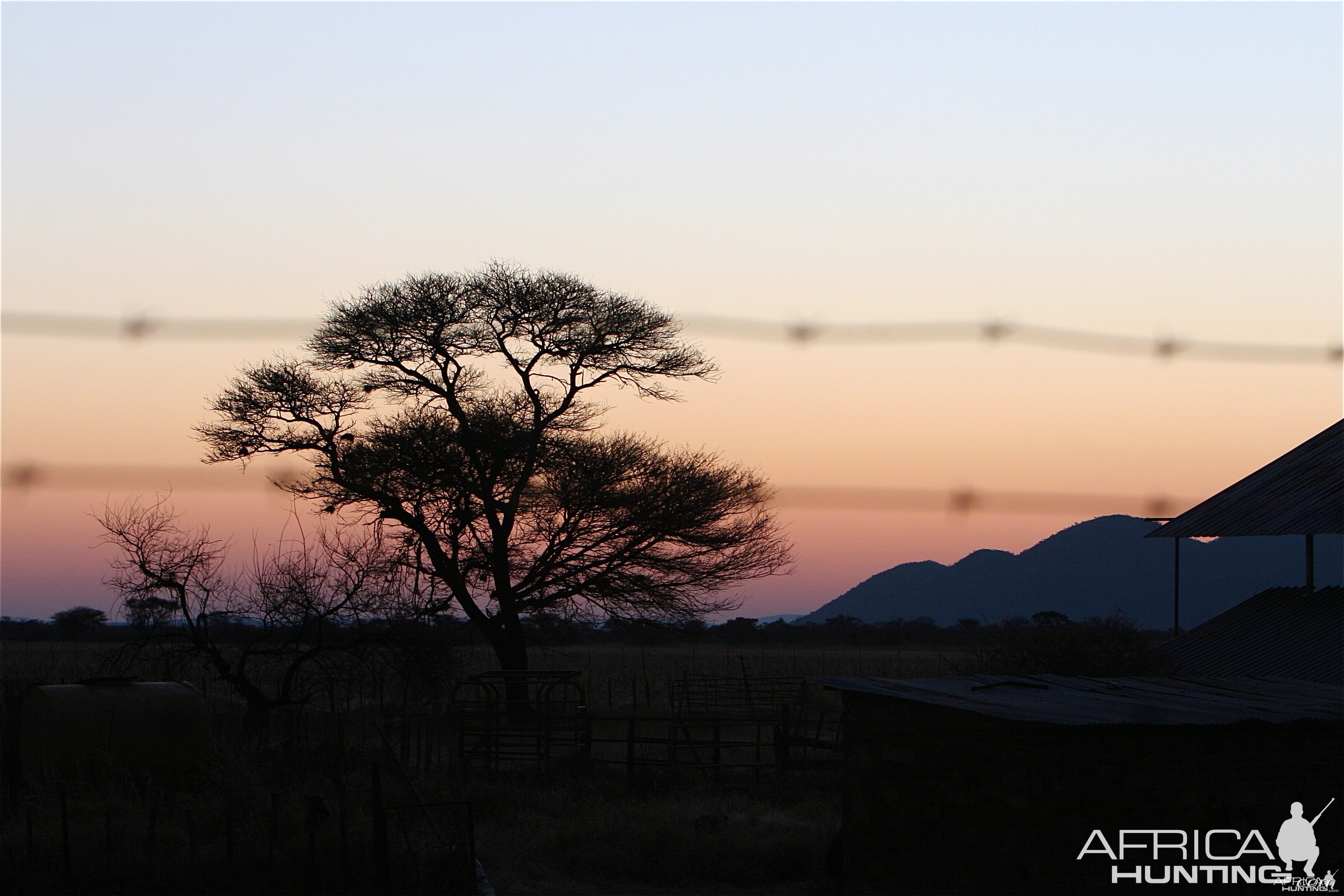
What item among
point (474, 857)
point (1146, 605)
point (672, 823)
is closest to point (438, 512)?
point (672, 823)

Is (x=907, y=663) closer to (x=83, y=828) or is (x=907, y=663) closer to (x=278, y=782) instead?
(x=278, y=782)

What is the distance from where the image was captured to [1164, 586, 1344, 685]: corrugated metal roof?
1964 centimetres

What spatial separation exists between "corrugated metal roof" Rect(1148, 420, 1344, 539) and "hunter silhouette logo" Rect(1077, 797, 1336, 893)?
9.99 metres

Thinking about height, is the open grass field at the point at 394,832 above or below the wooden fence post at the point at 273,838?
below

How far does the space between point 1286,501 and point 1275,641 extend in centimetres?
292

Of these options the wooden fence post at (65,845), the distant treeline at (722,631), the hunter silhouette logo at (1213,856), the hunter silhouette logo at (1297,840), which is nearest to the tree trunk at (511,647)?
the distant treeline at (722,631)

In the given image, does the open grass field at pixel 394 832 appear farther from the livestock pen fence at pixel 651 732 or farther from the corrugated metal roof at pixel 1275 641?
the corrugated metal roof at pixel 1275 641

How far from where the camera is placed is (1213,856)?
11.1 m

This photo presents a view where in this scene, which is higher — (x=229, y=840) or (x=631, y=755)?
(x=229, y=840)

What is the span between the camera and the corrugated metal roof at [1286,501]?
21000 mm

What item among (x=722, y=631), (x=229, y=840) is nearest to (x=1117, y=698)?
(x=229, y=840)

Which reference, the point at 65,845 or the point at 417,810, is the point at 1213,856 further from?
the point at 65,845

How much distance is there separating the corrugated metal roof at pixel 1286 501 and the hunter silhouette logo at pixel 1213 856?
9.99m

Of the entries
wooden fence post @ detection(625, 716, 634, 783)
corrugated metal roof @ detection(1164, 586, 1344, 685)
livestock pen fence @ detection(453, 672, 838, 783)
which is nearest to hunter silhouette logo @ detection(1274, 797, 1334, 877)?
livestock pen fence @ detection(453, 672, 838, 783)
